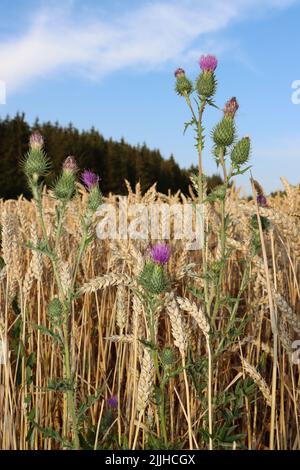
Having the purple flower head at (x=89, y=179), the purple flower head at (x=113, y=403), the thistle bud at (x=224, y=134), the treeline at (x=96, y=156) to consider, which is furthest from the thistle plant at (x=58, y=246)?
the treeline at (x=96, y=156)

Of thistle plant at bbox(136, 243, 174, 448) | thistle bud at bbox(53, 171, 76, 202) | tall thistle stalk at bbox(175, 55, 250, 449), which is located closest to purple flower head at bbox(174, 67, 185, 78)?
tall thistle stalk at bbox(175, 55, 250, 449)

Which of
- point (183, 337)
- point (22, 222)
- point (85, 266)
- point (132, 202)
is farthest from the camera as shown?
point (132, 202)

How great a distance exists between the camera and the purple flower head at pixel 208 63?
2.34 meters

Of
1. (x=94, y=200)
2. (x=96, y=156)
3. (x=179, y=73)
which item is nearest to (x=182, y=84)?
(x=179, y=73)

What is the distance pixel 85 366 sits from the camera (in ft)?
9.23

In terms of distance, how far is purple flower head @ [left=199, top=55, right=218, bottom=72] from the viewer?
2335 mm

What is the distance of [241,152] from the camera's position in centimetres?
219

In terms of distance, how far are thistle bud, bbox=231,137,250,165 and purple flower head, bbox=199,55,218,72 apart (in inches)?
13.8

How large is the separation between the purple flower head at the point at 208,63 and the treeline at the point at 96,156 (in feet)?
96.0

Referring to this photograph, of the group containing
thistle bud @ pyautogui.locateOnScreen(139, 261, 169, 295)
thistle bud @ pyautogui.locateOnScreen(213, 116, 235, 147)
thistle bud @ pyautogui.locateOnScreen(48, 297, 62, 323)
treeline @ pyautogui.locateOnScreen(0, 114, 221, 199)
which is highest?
treeline @ pyautogui.locateOnScreen(0, 114, 221, 199)

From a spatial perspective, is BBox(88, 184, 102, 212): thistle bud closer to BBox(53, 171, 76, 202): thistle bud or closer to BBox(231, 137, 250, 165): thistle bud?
BBox(53, 171, 76, 202): thistle bud
